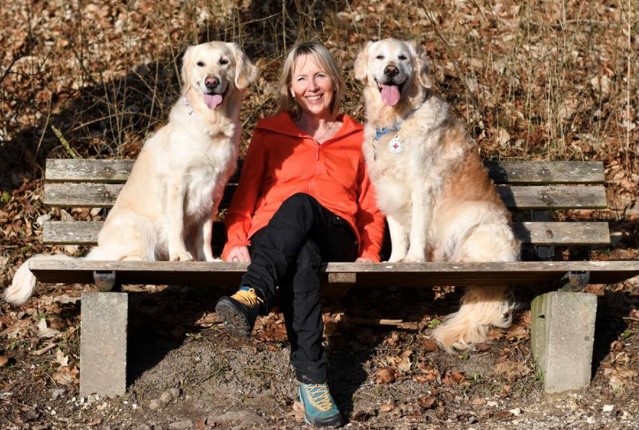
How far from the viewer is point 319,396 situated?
3.63 m

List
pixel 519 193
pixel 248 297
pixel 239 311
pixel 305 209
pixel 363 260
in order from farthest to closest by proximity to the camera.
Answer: pixel 519 193, pixel 363 260, pixel 305 209, pixel 248 297, pixel 239 311

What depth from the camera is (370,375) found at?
4.12 m

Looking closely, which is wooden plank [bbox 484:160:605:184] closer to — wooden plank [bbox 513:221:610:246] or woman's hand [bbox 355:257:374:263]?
wooden plank [bbox 513:221:610:246]

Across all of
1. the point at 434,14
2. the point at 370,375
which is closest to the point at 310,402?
the point at 370,375

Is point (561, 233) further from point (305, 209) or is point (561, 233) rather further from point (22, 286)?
point (22, 286)

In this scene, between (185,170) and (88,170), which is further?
(88,170)

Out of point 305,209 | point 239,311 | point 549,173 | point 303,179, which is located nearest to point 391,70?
point 303,179

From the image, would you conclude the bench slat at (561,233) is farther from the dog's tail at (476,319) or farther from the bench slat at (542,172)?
the dog's tail at (476,319)

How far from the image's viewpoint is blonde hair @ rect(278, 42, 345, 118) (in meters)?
4.37

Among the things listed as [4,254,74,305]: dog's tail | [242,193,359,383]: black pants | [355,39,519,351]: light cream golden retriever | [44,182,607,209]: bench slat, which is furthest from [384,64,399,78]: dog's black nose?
[4,254,74,305]: dog's tail

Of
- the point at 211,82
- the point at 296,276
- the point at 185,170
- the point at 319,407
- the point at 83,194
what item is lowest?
the point at 319,407

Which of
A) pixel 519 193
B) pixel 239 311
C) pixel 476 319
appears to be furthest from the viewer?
pixel 519 193

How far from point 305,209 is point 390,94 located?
77cm

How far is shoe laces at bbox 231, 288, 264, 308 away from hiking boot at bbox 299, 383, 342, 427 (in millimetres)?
453
